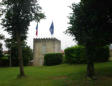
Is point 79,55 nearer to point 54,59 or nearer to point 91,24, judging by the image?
point 54,59

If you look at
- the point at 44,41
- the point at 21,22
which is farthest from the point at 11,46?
the point at 21,22

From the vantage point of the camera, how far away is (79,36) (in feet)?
42.1

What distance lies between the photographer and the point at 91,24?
31.8 ft

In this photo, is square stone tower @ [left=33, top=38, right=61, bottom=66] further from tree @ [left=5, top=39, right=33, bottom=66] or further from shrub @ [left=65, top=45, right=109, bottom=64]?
shrub @ [left=65, top=45, right=109, bottom=64]

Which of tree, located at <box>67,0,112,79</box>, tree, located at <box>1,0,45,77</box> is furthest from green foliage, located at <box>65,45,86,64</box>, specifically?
tree, located at <box>67,0,112,79</box>

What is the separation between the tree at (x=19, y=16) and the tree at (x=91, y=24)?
14.4 ft

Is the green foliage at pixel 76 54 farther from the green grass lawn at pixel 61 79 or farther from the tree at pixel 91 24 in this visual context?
the tree at pixel 91 24

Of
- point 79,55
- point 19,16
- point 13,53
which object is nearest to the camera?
point 19,16

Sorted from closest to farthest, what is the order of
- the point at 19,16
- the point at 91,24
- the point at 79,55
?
the point at 91,24, the point at 19,16, the point at 79,55

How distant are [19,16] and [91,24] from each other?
856cm

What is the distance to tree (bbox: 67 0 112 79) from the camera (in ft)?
26.4

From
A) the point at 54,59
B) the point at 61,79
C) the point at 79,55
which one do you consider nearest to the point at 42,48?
the point at 54,59

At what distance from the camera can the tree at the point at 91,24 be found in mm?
8058

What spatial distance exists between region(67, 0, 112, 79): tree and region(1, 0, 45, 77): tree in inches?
173
